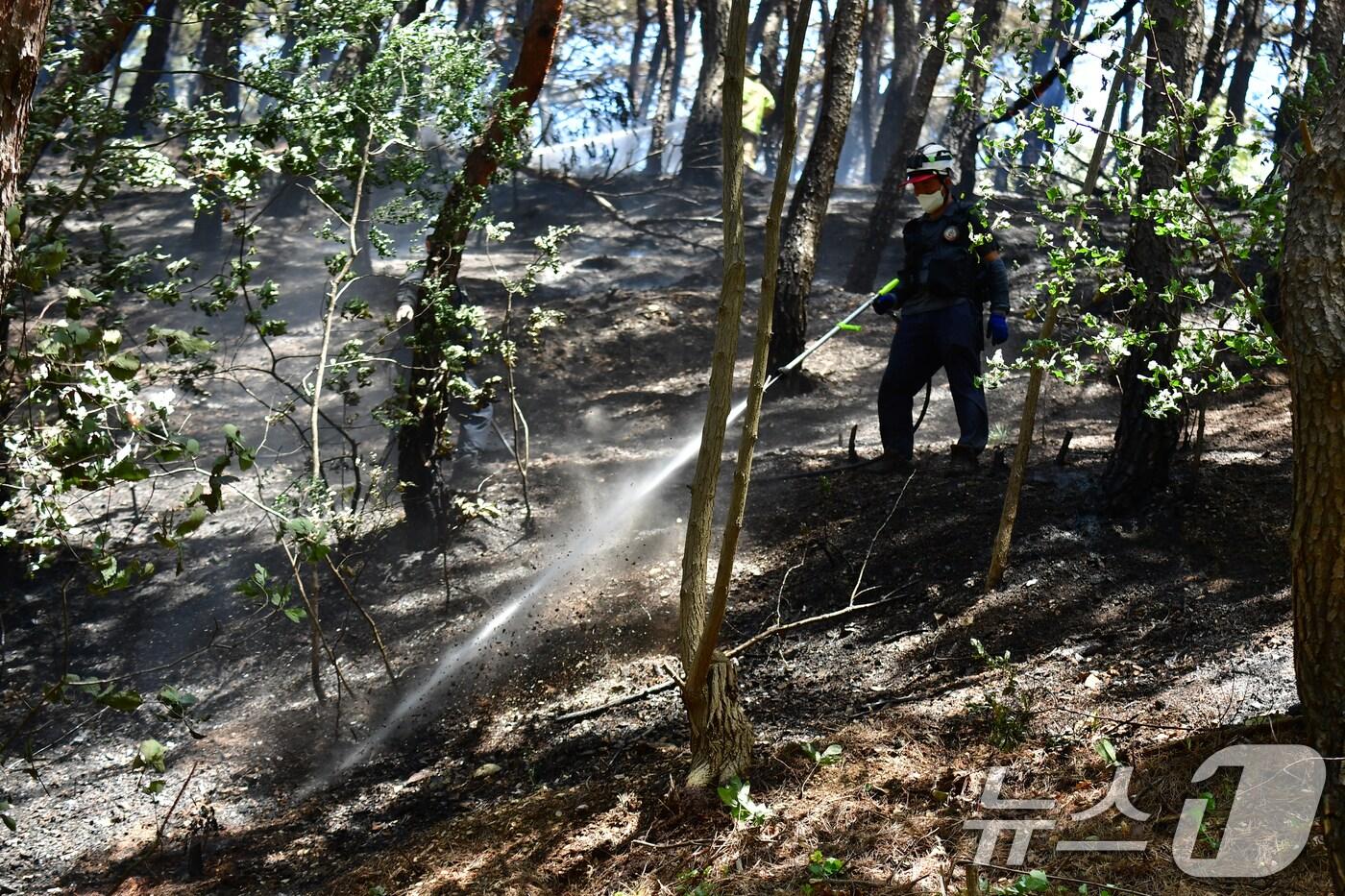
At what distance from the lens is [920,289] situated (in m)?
6.91

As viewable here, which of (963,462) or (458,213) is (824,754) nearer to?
(963,462)

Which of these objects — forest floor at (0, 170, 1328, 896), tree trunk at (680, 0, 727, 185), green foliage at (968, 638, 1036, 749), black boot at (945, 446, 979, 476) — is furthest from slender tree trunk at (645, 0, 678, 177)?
green foliage at (968, 638, 1036, 749)

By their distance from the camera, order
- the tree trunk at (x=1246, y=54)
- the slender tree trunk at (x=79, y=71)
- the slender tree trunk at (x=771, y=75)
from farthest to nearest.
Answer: the slender tree trunk at (x=771, y=75) → the tree trunk at (x=1246, y=54) → the slender tree trunk at (x=79, y=71)

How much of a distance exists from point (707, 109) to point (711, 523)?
15.2m

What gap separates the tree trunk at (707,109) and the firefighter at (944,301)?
976cm

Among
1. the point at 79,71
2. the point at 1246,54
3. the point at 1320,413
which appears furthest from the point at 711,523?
the point at 1246,54

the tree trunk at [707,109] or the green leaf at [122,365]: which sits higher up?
the tree trunk at [707,109]

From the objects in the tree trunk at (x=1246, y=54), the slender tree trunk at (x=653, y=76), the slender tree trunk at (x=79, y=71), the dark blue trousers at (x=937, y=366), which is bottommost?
the dark blue trousers at (x=937, y=366)

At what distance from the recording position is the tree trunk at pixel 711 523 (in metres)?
3.43

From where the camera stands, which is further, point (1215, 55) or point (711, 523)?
point (1215, 55)

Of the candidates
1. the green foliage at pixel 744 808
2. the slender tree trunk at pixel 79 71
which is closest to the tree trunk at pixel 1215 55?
the green foliage at pixel 744 808

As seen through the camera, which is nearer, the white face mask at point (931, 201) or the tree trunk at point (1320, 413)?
the tree trunk at point (1320, 413)

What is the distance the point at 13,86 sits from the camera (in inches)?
133

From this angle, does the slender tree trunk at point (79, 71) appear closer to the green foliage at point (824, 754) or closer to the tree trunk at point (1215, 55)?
the green foliage at point (824, 754)
